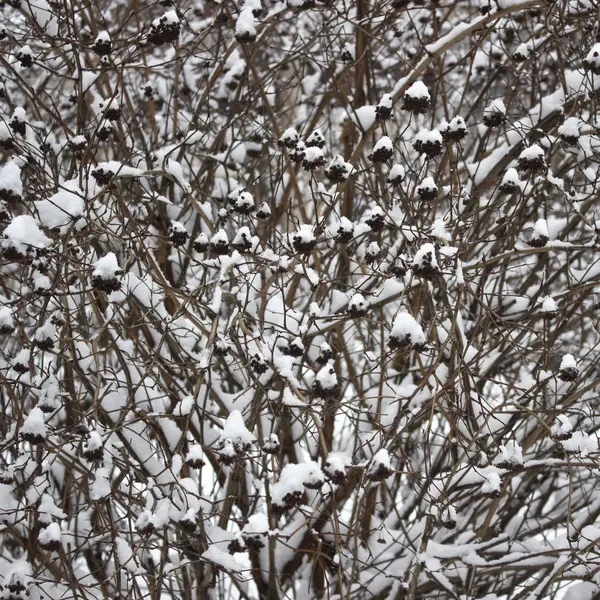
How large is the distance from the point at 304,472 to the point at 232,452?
8.6 inches

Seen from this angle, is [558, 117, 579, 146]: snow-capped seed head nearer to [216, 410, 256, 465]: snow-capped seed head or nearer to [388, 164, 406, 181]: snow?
[388, 164, 406, 181]: snow

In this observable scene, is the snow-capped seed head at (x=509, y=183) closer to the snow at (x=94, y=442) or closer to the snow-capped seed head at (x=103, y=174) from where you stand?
the snow-capped seed head at (x=103, y=174)

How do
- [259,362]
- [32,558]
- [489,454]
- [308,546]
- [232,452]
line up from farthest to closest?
[308,546]
[32,558]
[489,454]
[259,362]
[232,452]

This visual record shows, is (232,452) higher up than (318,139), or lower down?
lower down

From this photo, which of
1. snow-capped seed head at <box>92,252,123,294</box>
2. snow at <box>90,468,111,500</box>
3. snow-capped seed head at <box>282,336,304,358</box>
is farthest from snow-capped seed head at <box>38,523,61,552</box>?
snow-capped seed head at <box>282,336,304,358</box>

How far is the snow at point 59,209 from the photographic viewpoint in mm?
2494

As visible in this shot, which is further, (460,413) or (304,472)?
(460,413)

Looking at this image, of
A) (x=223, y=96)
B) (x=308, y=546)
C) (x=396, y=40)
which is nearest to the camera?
(x=308, y=546)

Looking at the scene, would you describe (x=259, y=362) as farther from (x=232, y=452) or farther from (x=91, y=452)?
(x=91, y=452)

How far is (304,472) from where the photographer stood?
2.20 meters

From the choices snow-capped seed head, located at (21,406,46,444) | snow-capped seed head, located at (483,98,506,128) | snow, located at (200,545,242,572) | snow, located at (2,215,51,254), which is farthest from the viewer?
snow-capped seed head, located at (483,98,506,128)

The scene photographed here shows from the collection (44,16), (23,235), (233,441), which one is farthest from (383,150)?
(44,16)

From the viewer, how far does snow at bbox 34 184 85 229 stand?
249 centimetres

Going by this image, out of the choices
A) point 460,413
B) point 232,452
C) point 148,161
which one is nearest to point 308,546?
point 460,413
